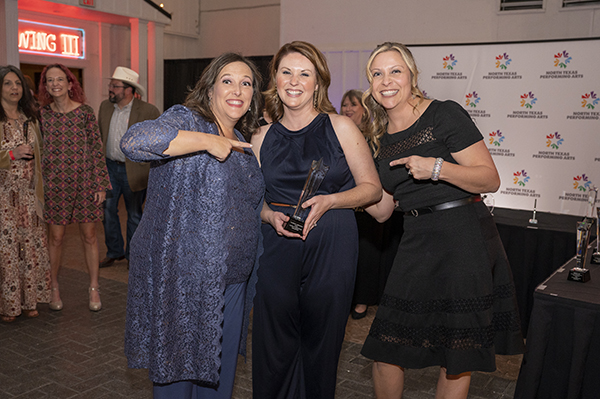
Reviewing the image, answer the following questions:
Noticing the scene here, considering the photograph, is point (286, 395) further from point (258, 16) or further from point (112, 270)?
point (258, 16)

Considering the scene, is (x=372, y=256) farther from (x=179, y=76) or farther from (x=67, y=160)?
(x=179, y=76)

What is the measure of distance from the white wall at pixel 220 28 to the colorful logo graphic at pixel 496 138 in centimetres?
657

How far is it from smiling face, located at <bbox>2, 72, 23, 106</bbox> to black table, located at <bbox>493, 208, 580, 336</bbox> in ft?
13.2

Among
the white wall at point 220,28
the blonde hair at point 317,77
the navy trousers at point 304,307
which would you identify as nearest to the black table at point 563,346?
the navy trousers at point 304,307

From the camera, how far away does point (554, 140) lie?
6301mm

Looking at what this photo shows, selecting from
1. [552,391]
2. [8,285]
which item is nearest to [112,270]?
[8,285]

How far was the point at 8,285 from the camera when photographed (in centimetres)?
410

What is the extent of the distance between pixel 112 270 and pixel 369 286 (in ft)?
9.75

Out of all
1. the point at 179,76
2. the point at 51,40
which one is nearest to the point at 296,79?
the point at 51,40

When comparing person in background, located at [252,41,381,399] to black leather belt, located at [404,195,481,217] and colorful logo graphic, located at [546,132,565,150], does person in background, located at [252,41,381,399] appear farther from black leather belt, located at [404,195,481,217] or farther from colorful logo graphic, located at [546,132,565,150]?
colorful logo graphic, located at [546,132,565,150]

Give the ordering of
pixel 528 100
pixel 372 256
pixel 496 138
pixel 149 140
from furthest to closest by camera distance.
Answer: pixel 496 138 → pixel 528 100 → pixel 372 256 → pixel 149 140

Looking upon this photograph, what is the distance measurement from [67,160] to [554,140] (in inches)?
216

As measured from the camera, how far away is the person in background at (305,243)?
2.24m

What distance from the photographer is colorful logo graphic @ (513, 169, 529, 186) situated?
21.4 feet
